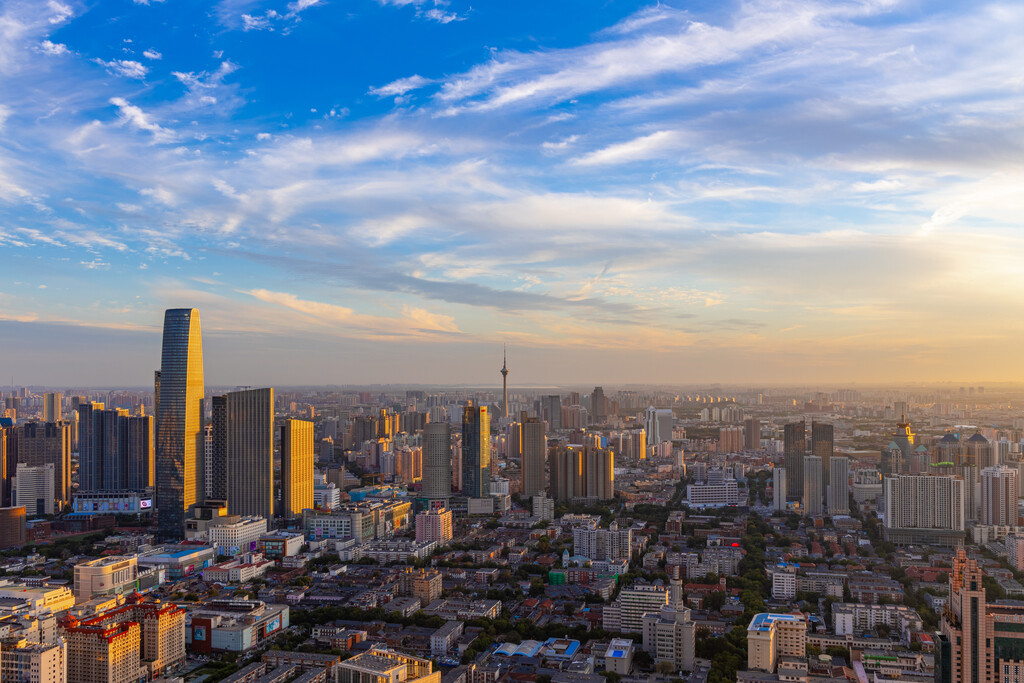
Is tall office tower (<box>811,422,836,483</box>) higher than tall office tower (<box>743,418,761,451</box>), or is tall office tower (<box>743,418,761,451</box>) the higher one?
tall office tower (<box>811,422,836,483</box>)

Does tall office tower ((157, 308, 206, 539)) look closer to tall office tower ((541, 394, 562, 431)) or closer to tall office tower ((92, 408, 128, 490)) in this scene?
tall office tower ((92, 408, 128, 490))

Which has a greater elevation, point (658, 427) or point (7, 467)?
point (7, 467)

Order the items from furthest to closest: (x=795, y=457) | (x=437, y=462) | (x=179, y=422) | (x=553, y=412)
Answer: (x=553, y=412) → (x=437, y=462) → (x=795, y=457) → (x=179, y=422)

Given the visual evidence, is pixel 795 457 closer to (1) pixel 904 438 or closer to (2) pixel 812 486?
(2) pixel 812 486

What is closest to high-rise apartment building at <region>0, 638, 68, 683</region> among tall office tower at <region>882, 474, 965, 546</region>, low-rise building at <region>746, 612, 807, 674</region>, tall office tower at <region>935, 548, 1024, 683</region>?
low-rise building at <region>746, 612, 807, 674</region>

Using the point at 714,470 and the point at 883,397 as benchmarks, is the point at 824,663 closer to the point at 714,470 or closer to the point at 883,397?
the point at 714,470

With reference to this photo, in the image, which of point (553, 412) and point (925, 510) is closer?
point (925, 510)

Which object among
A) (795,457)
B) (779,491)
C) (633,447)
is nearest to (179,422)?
(779,491)
